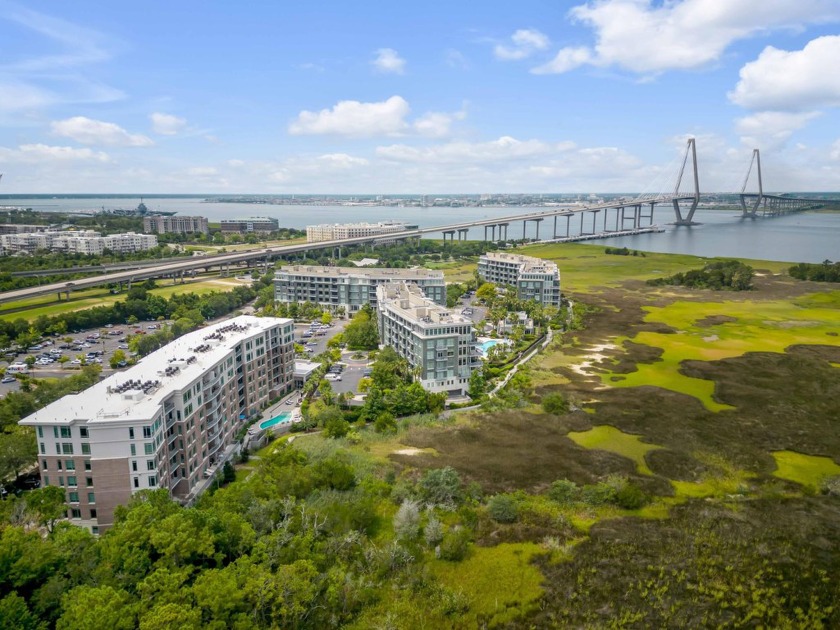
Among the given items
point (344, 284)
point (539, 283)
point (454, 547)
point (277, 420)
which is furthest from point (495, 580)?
point (539, 283)

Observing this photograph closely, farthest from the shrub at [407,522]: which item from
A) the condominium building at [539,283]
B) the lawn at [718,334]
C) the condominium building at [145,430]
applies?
the condominium building at [539,283]

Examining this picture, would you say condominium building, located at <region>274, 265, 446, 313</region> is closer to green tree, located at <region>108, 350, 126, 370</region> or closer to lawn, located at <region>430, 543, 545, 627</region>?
green tree, located at <region>108, 350, 126, 370</region>

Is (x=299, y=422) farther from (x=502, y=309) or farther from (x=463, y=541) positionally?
(x=502, y=309)

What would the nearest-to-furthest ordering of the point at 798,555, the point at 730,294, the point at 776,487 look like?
the point at 798,555 < the point at 776,487 < the point at 730,294

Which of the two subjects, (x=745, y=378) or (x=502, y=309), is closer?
(x=745, y=378)

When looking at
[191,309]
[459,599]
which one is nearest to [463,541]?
[459,599]

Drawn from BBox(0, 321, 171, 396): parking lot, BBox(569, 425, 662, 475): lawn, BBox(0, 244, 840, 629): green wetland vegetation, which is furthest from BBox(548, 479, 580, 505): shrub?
BBox(0, 321, 171, 396): parking lot
